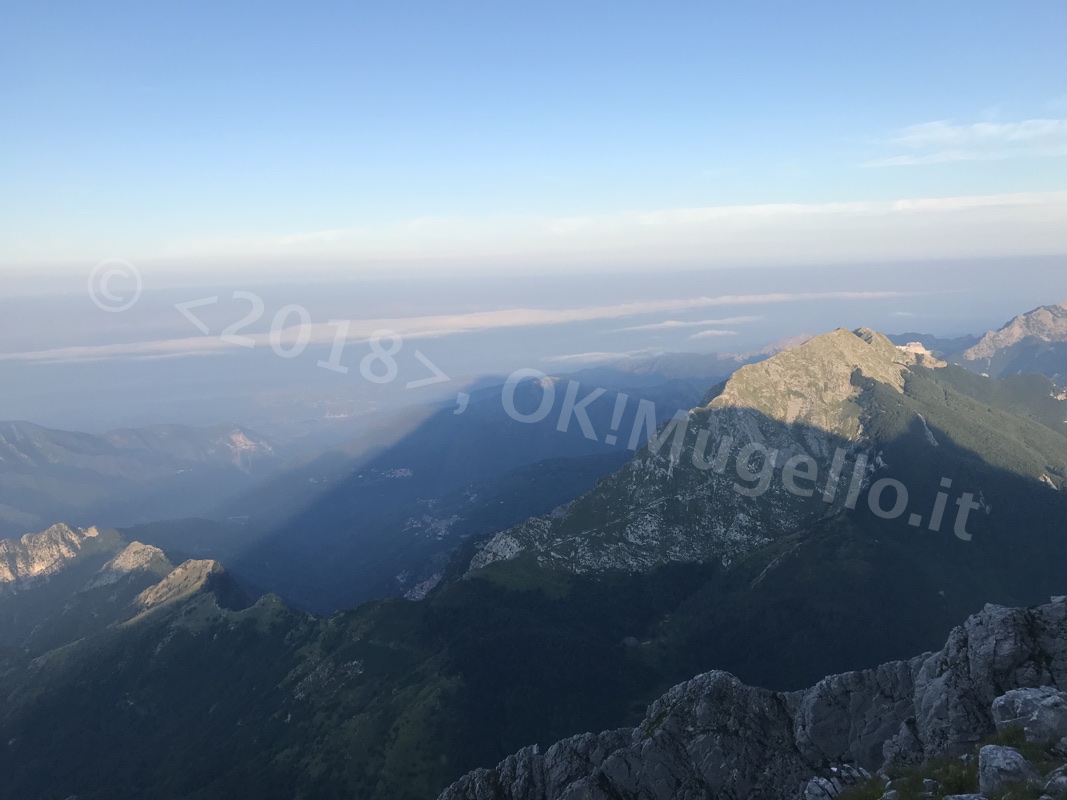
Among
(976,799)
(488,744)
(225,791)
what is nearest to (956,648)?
(976,799)

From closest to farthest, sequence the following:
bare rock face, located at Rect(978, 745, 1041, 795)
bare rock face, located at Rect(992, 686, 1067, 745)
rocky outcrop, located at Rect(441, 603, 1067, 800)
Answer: bare rock face, located at Rect(978, 745, 1041, 795) → bare rock face, located at Rect(992, 686, 1067, 745) → rocky outcrop, located at Rect(441, 603, 1067, 800)

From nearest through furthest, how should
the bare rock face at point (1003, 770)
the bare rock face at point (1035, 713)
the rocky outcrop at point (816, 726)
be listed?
the bare rock face at point (1003, 770)
the bare rock face at point (1035, 713)
the rocky outcrop at point (816, 726)

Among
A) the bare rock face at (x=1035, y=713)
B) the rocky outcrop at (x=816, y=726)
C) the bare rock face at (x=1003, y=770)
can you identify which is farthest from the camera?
the rocky outcrop at (x=816, y=726)

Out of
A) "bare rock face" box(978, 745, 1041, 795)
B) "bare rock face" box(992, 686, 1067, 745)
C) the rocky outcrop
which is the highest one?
"bare rock face" box(978, 745, 1041, 795)

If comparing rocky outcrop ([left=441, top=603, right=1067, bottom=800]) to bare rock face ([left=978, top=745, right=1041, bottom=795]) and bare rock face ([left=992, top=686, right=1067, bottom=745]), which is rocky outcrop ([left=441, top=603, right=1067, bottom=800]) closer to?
bare rock face ([left=992, top=686, right=1067, bottom=745])

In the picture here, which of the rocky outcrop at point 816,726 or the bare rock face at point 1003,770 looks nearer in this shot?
the bare rock face at point 1003,770

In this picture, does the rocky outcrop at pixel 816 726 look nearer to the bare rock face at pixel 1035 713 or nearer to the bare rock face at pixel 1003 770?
the bare rock face at pixel 1035 713

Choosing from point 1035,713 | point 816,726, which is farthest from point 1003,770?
Answer: point 816,726

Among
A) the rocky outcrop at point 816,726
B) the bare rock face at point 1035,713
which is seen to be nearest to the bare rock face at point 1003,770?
the bare rock face at point 1035,713

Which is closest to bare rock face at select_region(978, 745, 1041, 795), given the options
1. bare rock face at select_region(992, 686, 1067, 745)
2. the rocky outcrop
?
bare rock face at select_region(992, 686, 1067, 745)

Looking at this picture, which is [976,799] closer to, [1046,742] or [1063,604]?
[1046,742]
